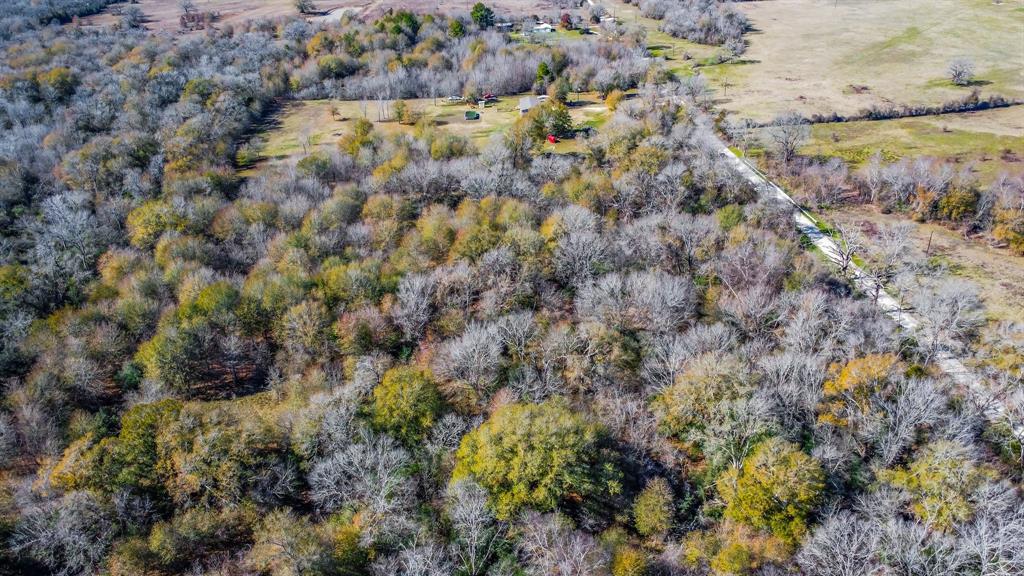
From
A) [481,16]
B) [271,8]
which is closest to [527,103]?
[481,16]

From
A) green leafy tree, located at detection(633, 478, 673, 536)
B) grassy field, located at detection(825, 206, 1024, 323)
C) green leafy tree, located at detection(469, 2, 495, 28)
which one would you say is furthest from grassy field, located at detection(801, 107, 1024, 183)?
green leafy tree, located at detection(469, 2, 495, 28)

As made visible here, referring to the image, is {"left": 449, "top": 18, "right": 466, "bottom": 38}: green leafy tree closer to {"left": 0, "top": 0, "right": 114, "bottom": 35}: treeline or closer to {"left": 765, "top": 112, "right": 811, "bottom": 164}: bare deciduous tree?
{"left": 765, "top": 112, "right": 811, "bottom": 164}: bare deciduous tree

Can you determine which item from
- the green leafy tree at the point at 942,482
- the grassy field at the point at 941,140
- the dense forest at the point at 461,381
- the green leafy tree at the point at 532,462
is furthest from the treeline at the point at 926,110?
the green leafy tree at the point at 532,462

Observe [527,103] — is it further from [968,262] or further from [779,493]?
[779,493]

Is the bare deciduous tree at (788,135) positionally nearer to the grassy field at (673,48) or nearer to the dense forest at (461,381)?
the dense forest at (461,381)

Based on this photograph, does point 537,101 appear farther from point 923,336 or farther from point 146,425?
point 146,425

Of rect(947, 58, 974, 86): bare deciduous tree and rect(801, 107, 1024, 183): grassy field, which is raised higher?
rect(947, 58, 974, 86): bare deciduous tree

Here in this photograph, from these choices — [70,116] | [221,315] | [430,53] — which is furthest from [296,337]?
[430,53]
